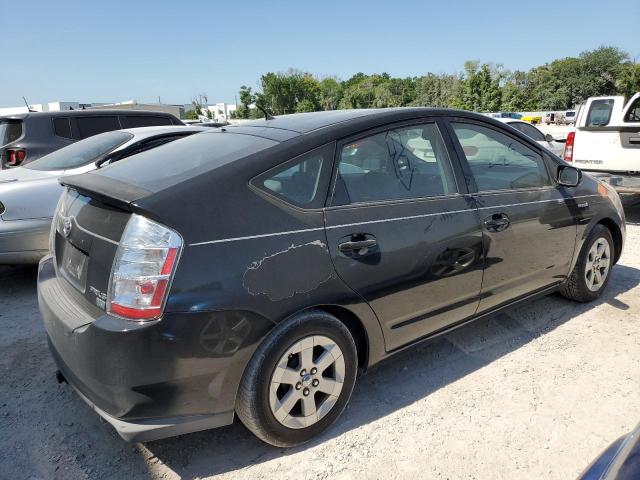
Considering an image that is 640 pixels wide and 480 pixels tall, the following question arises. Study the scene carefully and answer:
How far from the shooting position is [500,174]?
10.6 feet

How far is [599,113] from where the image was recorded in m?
7.24

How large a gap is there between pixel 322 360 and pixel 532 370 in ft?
5.13

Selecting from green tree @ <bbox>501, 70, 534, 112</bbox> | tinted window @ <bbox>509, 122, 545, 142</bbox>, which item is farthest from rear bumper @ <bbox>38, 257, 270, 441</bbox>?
green tree @ <bbox>501, 70, 534, 112</bbox>

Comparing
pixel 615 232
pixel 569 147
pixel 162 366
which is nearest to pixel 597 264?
pixel 615 232

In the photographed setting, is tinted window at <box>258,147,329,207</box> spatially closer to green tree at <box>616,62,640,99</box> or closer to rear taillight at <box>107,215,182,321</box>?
rear taillight at <box>107,215,182,321</box>

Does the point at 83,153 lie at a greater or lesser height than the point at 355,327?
greater

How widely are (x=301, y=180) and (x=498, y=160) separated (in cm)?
171

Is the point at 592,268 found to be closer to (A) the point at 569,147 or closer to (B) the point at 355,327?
(B) the point at 355,327

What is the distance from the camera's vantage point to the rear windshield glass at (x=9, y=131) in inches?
244

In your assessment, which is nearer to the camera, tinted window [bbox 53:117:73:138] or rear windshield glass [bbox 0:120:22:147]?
rear windshield glass [bbox 0:120:22:147]

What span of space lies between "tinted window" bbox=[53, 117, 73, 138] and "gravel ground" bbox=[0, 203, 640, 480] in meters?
3.82

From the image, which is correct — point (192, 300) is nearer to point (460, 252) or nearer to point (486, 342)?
point (460, 252)

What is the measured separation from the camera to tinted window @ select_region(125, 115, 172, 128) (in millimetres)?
7387

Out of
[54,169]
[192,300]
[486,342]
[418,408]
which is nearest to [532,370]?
[486,342]
